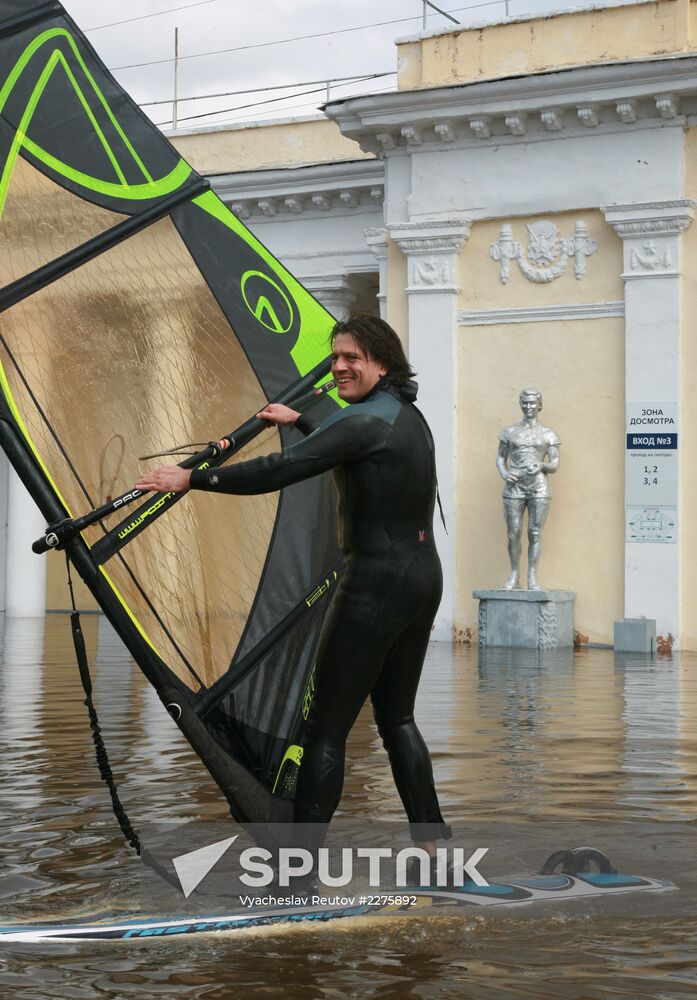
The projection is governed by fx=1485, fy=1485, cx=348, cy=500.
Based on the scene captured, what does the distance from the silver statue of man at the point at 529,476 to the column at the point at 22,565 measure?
921cm

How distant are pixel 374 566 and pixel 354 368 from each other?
62 cm

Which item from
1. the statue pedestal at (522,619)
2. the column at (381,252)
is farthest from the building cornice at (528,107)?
the statue pedestal at (522,619)

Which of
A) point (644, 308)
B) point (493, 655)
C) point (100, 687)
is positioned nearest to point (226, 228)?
point (100, 687)

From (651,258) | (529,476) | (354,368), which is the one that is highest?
(651,258)

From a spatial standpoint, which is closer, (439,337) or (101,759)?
(101,759)

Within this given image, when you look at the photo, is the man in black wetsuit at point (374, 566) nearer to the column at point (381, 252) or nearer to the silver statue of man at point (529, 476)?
the silver statue of man at point (529, 476)

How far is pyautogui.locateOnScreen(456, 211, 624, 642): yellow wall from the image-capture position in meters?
17.5

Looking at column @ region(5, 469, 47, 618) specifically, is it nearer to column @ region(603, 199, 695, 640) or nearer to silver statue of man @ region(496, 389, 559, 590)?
silver statue of man @ region(496, 389, 559, 590)

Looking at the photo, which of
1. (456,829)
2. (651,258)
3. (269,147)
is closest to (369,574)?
(456,829)

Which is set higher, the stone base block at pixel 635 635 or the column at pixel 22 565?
the column at pixel 22 565

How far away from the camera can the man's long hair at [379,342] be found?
181 inches

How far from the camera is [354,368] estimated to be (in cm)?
459

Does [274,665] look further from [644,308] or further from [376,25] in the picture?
[376,25]

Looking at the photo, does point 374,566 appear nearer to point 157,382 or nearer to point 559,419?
point 157,382
